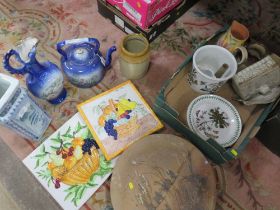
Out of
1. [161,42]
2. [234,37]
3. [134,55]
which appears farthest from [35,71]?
[234,37]

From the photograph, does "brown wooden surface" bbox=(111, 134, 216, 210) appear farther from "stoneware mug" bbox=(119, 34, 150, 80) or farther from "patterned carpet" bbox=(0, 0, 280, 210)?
"stoneware mug" bbox=(119, 34, 150, 80)

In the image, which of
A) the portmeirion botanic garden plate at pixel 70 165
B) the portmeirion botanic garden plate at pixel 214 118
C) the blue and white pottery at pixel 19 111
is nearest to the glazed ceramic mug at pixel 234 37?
the portmeirion botanic garden plate at pixel 214 118

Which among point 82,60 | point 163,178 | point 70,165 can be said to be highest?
point 82,60

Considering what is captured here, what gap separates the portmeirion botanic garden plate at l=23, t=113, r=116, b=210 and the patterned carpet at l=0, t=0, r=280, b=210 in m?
0.03

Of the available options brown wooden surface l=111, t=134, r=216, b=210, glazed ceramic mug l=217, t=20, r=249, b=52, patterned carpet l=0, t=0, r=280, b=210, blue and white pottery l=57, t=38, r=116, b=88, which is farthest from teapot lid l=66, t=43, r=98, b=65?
glazed ceramic mug l=217, t=20, r=249, b=52

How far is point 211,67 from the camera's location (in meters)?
0.93

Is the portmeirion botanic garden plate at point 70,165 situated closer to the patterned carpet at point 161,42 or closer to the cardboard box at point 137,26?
the patterned carpet at point 161,42

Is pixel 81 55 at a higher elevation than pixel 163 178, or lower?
higher

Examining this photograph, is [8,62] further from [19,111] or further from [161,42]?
[161,42]

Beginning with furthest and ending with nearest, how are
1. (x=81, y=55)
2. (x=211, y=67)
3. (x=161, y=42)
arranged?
(x=161, y=42) → (x=211, y=67) → (x=81, y=55)

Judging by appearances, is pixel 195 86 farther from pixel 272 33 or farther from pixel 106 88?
pixel 272 33

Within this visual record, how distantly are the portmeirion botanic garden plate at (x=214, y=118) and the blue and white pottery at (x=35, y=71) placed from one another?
1.39 ft

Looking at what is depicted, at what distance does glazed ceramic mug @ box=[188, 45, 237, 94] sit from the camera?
0.84 m

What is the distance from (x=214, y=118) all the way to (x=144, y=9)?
0.42 m
